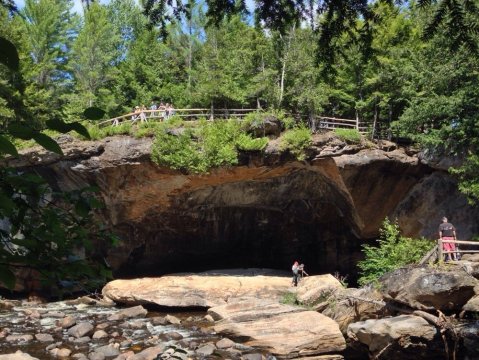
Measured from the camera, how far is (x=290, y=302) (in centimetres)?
1534

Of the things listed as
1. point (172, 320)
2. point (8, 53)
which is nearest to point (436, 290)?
point (172, 320)

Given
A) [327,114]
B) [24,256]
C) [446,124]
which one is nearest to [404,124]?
[446,124]

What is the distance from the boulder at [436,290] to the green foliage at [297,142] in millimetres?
8965

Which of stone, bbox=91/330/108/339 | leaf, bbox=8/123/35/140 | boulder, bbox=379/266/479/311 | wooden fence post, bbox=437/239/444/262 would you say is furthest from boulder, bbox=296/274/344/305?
leaf, bbox=8/123/35/140

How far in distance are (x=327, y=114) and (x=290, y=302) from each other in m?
15.4

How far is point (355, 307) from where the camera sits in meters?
12.1

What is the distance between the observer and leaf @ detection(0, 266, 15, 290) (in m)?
1.24

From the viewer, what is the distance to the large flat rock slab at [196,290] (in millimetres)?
17531

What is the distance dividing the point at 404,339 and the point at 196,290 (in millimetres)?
10242

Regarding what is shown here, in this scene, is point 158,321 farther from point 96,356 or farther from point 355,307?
point 355,307

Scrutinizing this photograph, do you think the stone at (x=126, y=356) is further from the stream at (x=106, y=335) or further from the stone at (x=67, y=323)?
the stone at (x=67, y=323)

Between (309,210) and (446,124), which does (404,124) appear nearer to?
(446,124)

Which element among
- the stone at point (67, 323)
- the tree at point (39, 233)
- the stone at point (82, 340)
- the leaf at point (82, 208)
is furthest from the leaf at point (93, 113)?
the stone at point (67, 323)

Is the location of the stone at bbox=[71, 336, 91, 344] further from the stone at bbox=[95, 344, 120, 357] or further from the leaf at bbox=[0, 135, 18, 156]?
the leaf at bbox=[0, 135, 18, 156]
